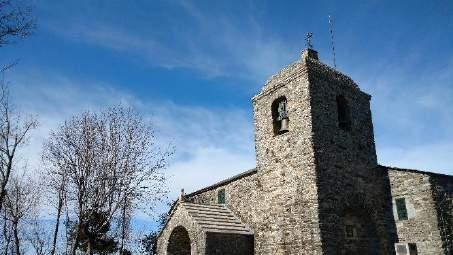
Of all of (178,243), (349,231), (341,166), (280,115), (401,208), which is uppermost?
(280,115)

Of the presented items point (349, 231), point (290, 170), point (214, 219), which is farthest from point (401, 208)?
point (214, 219)

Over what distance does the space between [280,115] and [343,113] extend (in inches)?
121

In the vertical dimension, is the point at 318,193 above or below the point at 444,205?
above

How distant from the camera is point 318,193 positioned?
49.2 ft

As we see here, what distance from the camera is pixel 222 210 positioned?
1984 cm

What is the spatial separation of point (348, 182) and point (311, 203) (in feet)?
8.05

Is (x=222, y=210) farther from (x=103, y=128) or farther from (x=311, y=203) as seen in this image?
(x=103, y=128)

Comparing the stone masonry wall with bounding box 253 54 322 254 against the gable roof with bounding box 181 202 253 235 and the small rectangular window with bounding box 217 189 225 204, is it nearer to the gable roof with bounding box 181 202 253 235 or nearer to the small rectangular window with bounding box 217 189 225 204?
the gable roof with bounding box 181 202 253 235

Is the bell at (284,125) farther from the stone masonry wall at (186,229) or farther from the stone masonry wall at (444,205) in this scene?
the stone masonry wall at (444,205)

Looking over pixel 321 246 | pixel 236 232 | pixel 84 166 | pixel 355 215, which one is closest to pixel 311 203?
pixel 321 246

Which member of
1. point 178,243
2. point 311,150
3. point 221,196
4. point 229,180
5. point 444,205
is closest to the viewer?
point 444,205

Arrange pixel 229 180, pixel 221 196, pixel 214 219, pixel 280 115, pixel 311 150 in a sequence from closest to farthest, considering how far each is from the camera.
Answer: pixel 311 150
pixel 214 219
pixel 280 115
pixel 229 180
pixel 221 196

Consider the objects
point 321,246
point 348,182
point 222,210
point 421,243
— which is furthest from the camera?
point 222,210

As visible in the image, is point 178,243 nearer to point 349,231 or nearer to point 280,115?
point 280,115
